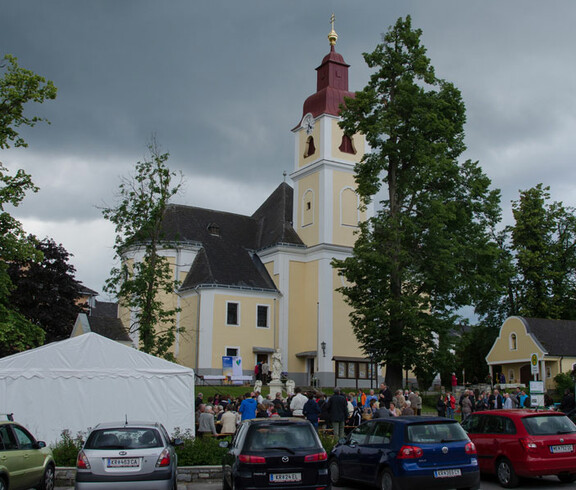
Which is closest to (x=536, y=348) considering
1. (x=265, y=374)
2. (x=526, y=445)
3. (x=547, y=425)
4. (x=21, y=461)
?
(x=265, y=374)

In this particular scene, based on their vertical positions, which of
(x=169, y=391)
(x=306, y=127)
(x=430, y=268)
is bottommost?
(x=169, y=391)

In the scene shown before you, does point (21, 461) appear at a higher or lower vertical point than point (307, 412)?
lower

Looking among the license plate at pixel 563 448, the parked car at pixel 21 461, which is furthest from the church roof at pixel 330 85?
the parked car at pixel 21 461

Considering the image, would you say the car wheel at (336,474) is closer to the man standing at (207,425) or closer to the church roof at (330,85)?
the man standing at (207,425)

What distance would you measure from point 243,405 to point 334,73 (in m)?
39.2

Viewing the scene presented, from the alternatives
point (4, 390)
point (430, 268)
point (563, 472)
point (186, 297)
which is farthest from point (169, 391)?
point (186, 297)

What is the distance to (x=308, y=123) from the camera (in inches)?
2103

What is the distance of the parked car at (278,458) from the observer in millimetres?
10703

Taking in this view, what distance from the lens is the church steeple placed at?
52500mm

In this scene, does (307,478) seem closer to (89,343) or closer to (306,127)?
(89,343)

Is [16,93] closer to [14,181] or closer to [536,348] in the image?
[14,181]

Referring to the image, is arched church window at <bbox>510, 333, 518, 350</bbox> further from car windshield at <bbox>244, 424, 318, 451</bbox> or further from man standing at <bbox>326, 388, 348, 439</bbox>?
car windshield at <bbox>244, 424, 318, 451</bbox>

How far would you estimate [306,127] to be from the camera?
5366cm

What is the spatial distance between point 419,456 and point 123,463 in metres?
5.04
